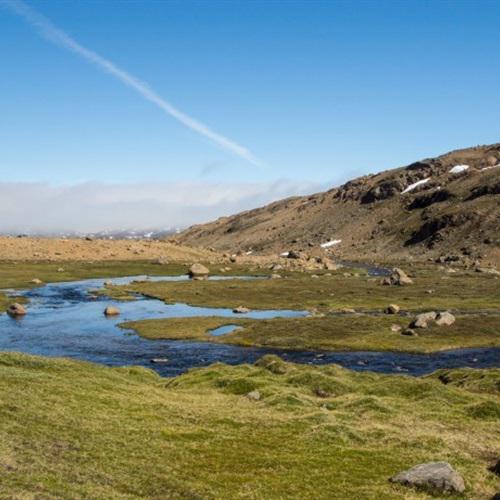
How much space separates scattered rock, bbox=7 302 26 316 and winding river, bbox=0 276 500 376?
3.83 ft

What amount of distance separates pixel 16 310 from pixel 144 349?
30360 millimetres

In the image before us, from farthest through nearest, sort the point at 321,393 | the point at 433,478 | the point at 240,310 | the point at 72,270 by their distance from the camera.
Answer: the point at 72,270 < the point at 240,310 < the point at 321,393 < the point at 433,478

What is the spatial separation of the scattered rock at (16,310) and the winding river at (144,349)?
3.83ft

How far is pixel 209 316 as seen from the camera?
3516 inches

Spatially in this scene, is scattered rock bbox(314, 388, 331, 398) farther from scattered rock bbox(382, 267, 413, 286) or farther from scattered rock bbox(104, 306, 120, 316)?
scattered rock bbox(382, 267, 413, 286)

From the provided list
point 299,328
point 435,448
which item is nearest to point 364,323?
point 299,328

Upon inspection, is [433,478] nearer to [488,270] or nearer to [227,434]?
[227,434]

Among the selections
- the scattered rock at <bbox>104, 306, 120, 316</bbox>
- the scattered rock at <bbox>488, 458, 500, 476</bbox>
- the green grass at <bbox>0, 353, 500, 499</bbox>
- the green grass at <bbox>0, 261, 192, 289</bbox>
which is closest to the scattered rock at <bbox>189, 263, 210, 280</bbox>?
the green grass at <bbox>0, 261, 192, 289</bbox>

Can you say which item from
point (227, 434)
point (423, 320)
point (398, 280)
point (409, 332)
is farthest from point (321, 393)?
point (398, 280)

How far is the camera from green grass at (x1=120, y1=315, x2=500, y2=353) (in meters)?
68.7

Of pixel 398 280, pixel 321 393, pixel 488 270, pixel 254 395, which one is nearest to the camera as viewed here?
pixel 254 395

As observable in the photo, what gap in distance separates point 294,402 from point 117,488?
18.9 meters

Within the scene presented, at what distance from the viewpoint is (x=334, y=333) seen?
74625 millimetres

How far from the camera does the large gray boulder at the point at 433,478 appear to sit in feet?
77.7
